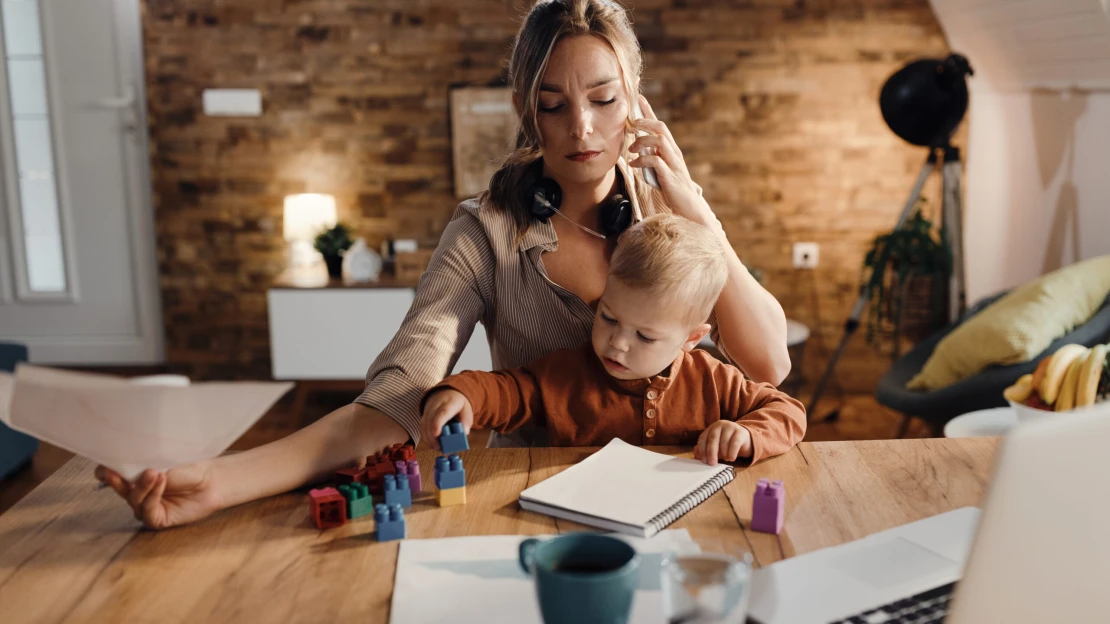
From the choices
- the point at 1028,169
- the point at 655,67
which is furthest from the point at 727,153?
the point at 1028,169

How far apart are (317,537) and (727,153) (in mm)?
3327

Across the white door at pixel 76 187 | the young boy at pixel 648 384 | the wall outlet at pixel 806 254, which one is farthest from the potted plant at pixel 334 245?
the young boy at pixel 648 384

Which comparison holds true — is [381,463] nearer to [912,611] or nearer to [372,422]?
[372,422]

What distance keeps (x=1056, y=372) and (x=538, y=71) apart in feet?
4.41

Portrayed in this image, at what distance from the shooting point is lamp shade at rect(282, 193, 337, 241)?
387cm

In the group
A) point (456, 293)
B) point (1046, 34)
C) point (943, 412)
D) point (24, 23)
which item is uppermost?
point (24, 23)

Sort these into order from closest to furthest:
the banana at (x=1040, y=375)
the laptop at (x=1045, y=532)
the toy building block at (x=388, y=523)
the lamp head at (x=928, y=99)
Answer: the laptop at (x=1045, y=532)
the toy building block at (x=388, y=523)
the banana at (x=1040, y=375)
the lamp head at (x=928, y=99)

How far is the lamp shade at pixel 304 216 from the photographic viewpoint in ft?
12.7

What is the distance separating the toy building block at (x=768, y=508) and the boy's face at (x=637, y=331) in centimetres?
31

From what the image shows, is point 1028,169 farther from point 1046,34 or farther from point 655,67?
point 655,67

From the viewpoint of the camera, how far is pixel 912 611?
31.6 inches

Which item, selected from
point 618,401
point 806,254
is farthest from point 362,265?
point 618,401

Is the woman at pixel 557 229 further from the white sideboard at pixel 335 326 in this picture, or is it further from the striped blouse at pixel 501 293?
the white sideboard at pixel 335 326

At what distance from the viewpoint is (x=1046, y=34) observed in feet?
9.71
